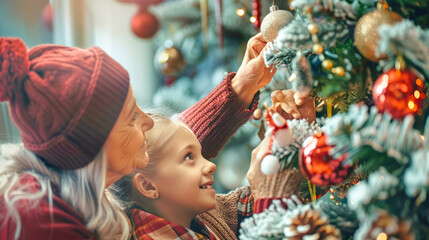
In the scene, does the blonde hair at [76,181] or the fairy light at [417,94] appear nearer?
the fairy light at [417,94]

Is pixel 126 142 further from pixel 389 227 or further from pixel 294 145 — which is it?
pixel 389 227

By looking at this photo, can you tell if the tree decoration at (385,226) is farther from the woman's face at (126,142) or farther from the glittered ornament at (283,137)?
the woman's face at (126,142)

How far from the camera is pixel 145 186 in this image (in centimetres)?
91

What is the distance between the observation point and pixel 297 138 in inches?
25.5

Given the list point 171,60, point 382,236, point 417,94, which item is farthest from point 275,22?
point 171,60

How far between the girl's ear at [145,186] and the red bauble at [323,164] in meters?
0.41

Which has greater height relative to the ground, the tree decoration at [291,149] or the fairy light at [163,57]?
the tree decoration at [291,149]

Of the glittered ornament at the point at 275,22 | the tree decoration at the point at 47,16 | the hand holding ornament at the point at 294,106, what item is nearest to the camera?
the glittered ornament at the point at 275,22

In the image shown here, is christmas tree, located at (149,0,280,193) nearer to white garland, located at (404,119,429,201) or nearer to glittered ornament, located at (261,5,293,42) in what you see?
glittered ornament, located at (261,5,293,42)

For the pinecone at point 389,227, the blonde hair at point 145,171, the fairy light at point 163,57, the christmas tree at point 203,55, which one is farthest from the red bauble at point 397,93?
the fairy light at point 163,57

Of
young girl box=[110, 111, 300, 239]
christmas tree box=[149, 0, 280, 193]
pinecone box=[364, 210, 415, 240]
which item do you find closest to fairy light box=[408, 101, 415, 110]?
pinecone box=[364, 210, 415, 240]

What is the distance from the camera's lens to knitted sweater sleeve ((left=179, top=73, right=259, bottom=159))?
1.00 m

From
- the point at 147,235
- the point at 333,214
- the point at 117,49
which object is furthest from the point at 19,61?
the point at 117,49

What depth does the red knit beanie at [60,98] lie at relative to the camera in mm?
665
